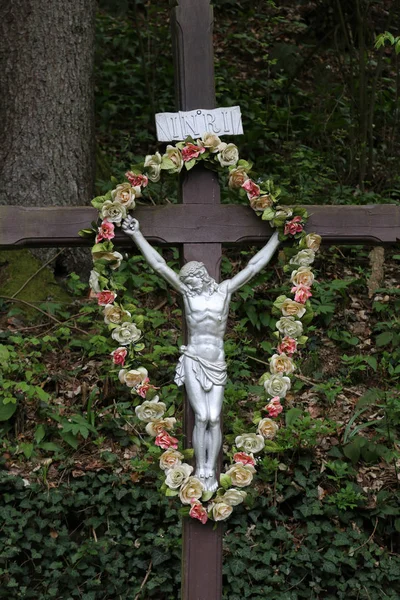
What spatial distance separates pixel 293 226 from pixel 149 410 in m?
0.96

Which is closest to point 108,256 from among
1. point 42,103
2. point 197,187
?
point 197,187

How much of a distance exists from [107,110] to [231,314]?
2.92 metres

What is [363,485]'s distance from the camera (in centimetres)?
519

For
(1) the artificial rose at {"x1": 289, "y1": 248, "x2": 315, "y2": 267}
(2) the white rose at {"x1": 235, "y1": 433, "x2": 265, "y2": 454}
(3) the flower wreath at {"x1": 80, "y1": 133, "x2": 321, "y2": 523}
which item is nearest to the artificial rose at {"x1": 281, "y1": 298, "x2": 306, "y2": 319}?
(3) the flower wreath at {"x1": 80, "y1": 133, "x2": 321, "y2": 523}

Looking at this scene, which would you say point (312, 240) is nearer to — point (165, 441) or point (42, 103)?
point (165, 441)

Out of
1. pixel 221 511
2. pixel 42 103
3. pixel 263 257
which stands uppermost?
pixel 42 103

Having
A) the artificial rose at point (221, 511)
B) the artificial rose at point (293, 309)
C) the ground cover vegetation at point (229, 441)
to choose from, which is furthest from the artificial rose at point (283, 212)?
the artificial rose at point (221, 511)

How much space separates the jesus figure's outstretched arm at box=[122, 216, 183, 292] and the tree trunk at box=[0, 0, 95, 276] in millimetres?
2225

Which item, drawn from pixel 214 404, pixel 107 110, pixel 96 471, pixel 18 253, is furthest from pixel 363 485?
pixel 107 110

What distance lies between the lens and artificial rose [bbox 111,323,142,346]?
147 inches

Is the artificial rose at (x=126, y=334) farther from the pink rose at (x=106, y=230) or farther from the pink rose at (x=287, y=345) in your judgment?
the pink rose at (x=287, y=345)

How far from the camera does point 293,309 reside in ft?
12.5

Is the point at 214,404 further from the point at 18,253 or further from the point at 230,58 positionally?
the point at 230,58

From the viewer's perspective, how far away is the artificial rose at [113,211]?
373 centimetres
